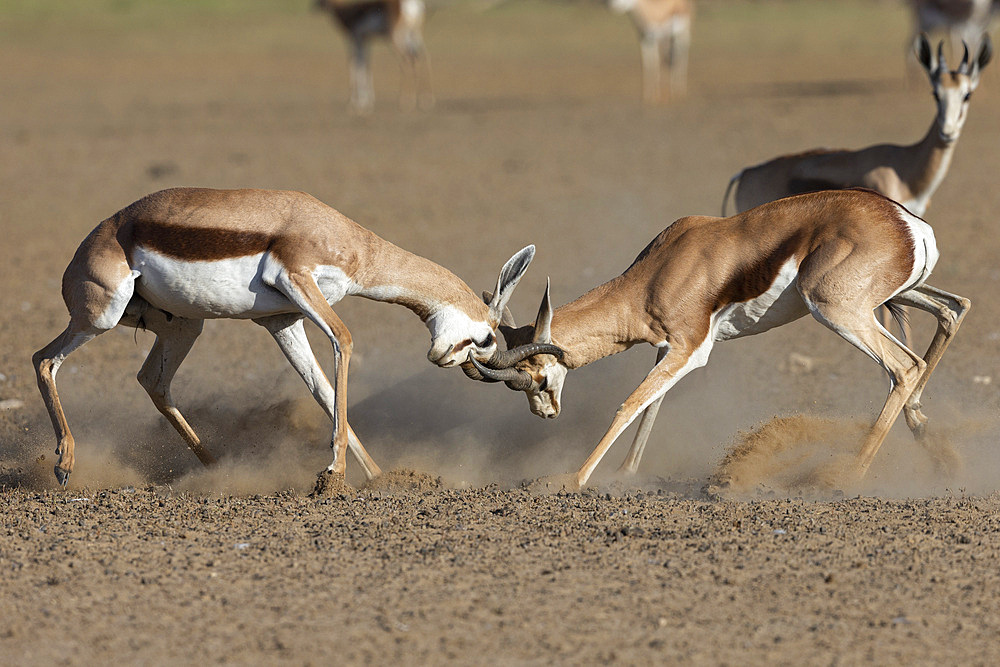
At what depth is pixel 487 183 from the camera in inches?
667

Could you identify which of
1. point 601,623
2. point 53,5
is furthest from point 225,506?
point 53,5

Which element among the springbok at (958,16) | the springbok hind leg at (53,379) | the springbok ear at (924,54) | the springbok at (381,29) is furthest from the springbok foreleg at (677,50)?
the springbok hind leg at (53,379)

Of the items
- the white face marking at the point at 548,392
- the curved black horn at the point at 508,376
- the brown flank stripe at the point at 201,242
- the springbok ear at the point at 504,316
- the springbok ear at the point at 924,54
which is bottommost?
the white face marking at the point at 548,392

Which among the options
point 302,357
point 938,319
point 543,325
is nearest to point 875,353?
point 938,319

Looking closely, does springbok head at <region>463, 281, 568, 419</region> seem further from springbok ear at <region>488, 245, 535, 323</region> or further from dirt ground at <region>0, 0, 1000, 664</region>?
dirt ground at <region>0, 0, 1000, 664</region>

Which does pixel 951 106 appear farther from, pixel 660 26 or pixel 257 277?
pixel 660 26

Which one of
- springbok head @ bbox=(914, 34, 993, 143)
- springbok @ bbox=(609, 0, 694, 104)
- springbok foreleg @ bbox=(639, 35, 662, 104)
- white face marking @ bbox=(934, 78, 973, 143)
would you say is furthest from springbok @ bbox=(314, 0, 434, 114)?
white face marking @ bbox=(934, 78, 973, 143)

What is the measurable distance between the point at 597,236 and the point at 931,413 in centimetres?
628

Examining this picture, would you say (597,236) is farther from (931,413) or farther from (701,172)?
(931,413)

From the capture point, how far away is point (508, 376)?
6.34 metres

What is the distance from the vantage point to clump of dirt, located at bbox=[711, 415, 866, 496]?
633cm

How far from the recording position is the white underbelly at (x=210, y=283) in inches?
242

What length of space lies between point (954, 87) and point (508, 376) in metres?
4.90

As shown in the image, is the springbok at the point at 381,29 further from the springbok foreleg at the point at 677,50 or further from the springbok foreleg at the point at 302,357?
the springbok foreleg at the point at 302,357
